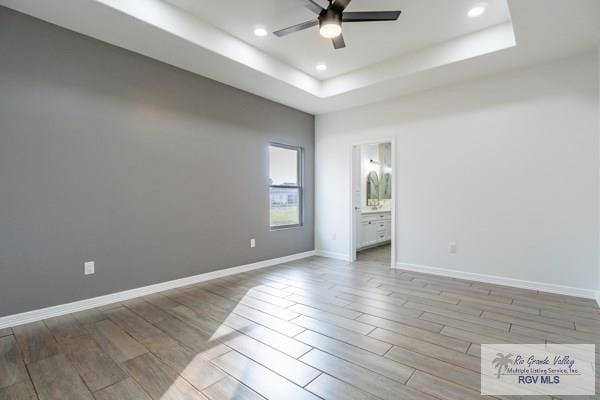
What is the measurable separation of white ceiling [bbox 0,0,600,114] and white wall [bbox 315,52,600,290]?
31cm

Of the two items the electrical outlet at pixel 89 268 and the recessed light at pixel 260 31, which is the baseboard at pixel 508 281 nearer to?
the recessed light at pixel 260 31

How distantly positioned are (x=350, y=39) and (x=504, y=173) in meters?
2.53

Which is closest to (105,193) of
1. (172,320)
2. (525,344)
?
(172,320)

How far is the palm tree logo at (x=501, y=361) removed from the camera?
1893 millimetres

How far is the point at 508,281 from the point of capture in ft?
11.9

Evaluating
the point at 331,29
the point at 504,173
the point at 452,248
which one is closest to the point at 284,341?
the point at 331,29

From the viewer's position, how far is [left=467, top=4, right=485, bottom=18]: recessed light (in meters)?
2.80

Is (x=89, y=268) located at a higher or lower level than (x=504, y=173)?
lower

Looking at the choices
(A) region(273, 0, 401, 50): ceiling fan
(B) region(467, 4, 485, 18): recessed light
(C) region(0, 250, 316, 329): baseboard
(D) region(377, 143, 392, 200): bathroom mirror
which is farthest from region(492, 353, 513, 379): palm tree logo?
(D) region(377, 143, 392, 200): bathroom mirror

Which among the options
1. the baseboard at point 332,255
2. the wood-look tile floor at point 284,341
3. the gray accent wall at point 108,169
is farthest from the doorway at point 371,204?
the gray accent wall at point 108,169

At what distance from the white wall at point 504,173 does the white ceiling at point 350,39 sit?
31 cm

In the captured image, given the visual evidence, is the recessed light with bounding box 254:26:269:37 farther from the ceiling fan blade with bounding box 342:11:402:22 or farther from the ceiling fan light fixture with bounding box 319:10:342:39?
the ceiling fan blade with bounding box 342:11:402:22

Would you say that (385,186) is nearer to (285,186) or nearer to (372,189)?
(372,189)

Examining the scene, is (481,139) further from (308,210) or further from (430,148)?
(308,210)
